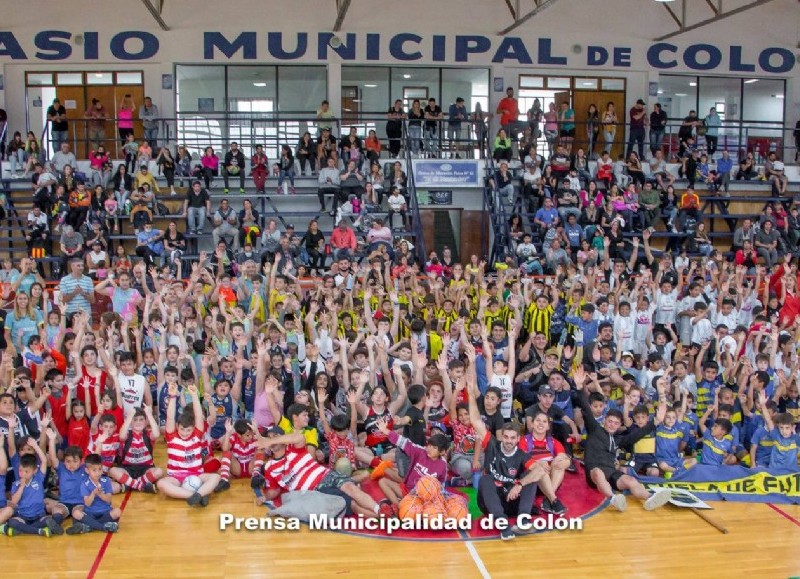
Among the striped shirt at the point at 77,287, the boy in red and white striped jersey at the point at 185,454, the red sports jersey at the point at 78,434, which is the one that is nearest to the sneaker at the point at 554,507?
the boy in red and white striped jersey at the point at 185,454

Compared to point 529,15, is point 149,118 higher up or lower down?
lower down

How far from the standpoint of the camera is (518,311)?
12.0 metres

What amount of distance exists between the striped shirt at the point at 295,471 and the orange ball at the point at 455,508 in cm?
124

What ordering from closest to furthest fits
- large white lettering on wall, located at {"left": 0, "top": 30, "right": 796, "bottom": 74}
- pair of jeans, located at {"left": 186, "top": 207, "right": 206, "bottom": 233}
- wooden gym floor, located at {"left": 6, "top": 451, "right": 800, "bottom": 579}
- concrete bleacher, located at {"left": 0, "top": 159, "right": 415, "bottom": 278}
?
wooden gym floor, located at {"left": 6, "top": 451, "right": 800, "bottom": 579} → pair of jeans, located at {"left": 186, "top": 207, "right": 206, "bottom": 233} → concrete bleacher, located at {"left": 0, "top": 159, "right": 415, "bottom": 278} → large white lettering on wall, located at {"left": 0, "top": 30, "right": 796, "bottom": 74}

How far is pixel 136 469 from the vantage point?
A: 8727 mm

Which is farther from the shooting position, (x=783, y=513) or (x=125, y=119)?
(x=125, y=119)

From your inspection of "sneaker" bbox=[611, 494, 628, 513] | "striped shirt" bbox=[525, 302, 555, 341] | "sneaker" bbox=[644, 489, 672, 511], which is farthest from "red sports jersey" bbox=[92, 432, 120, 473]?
"striped shirt" bbox=[525, 302, 555, 341]

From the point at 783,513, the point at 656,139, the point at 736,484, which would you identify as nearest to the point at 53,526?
the point at 736,484

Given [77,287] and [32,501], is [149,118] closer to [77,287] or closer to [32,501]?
[77,287]

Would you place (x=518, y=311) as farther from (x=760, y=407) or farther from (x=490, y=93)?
(x=490, y=93)

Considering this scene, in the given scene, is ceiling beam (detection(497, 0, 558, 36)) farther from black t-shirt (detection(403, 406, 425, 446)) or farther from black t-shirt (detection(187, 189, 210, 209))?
black t-shirt (detection(403, 406, 425, 446))

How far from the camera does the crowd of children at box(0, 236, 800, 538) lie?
8250mm

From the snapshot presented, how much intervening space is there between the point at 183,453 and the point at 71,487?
1.11m

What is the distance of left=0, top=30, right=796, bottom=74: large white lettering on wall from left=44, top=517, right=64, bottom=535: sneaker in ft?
51.3
